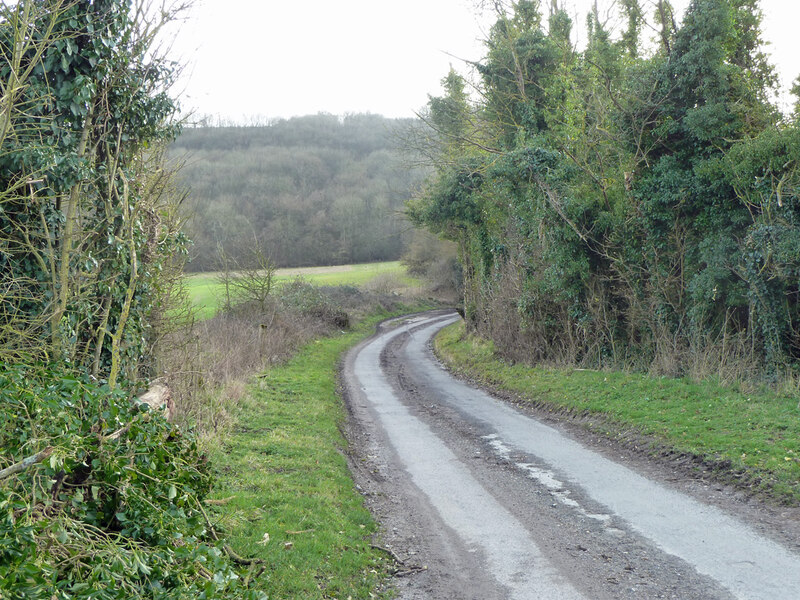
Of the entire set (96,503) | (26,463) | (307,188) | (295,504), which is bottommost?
(295,504)

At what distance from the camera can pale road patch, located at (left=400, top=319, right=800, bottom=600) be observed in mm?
6164

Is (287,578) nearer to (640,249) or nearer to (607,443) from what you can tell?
(607,443)

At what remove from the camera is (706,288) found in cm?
1504

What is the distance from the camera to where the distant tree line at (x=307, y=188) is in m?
69.8

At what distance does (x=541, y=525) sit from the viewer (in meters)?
7.88

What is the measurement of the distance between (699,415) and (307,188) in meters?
71.3

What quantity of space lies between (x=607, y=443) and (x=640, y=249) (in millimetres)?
7119

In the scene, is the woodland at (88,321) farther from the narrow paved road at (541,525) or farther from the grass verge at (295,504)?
the narrow paved road at (541,525)

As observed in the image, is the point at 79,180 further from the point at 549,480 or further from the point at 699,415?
the point at 699,415

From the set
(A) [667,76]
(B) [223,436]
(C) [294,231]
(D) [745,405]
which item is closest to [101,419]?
(B) [223,436]

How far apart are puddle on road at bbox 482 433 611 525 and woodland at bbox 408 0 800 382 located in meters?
5.48

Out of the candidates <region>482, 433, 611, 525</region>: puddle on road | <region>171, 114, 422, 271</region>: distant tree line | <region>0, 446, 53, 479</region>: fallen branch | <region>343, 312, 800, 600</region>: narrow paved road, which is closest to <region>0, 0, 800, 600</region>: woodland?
<region>0, 446, 53, 479</region>: fallen branch

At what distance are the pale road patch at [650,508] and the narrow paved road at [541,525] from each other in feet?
0.07

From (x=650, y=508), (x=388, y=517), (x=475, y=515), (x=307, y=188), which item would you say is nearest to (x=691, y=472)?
(x=650, y=508)
